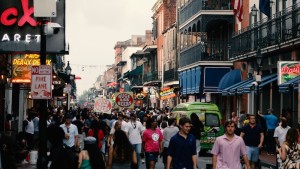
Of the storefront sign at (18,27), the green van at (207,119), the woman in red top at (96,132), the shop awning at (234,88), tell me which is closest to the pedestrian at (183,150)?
the woman in red top at (96,132)

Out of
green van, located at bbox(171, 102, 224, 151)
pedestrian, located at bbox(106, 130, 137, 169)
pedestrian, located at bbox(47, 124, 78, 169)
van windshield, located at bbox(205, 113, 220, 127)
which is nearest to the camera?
pedestrian, located at bbox(47, 124, 78, 169)

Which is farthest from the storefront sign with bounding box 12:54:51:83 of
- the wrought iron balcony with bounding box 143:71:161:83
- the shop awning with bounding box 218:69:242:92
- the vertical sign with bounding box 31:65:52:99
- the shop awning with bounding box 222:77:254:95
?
the wrought iron balcony with bounding box 143:71:161:83

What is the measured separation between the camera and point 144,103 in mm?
105125

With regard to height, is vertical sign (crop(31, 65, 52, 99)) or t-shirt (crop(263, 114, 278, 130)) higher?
vertical sign (crop(31, 65, 52, 99))

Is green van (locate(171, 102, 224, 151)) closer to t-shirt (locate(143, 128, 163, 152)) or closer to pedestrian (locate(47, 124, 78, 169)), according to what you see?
t-shirt (locate(143, 128, 163, 152))

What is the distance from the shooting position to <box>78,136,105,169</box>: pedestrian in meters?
12.6

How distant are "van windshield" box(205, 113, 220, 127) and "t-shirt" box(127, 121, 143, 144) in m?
9.02

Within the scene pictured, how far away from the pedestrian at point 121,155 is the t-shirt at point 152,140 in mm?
7614

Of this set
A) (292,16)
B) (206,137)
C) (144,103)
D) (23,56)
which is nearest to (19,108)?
(23,56)

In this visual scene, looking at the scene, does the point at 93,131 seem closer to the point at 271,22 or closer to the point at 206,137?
the point at 206,137

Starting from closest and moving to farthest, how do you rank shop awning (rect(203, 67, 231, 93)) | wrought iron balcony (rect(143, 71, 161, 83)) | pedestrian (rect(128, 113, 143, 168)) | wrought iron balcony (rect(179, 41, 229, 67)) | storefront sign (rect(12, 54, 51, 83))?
pedestrian (rect(128, 113, 143, 168))
storefront sign (rect(12, 54, 51, 83))
shop awning (rect(203, 67, 231, 93))
wrought iron balcony (rect(179, 41, 229, 67))
wrought iron balcony (rect(143, 71, 161, 83))

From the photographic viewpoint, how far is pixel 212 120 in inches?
1336

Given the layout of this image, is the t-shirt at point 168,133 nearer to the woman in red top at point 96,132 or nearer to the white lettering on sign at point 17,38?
the woman in red top at point 96,132

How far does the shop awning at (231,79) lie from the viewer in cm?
4503
